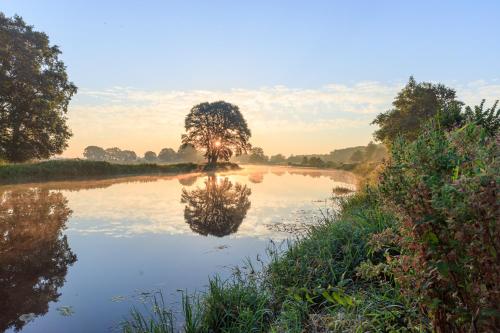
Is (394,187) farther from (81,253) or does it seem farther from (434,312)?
(81,253)

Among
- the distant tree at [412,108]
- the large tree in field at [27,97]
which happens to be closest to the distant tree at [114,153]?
the large tree in field at [27,97]

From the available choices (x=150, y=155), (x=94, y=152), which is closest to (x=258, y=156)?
(x=150, y=155)

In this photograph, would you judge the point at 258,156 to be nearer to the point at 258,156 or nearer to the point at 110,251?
the point at 258,156

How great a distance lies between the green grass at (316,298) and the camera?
416 centimetres

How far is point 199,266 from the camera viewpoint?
7.85 metres

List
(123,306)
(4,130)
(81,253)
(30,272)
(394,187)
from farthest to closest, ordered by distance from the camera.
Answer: (4,130) < (81,253) < (30,272) < (123,306) < (394,187)

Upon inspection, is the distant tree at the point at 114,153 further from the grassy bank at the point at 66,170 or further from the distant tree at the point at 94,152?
the grassy bank at the point at 66,170

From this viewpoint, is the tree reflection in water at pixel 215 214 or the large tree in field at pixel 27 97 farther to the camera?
the large tree in field at pixel 27 97

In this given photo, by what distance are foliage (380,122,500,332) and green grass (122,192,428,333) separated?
71cm

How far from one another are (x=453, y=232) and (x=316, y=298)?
11.3ft

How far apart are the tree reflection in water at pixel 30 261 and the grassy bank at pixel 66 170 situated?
19.4m

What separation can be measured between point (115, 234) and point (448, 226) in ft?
35.6

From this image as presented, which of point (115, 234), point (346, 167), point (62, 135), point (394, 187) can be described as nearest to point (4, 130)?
point (62, 135)

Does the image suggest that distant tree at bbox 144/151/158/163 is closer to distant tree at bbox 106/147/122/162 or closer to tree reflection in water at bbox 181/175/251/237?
distant tree at bbox 106/147/122/162
